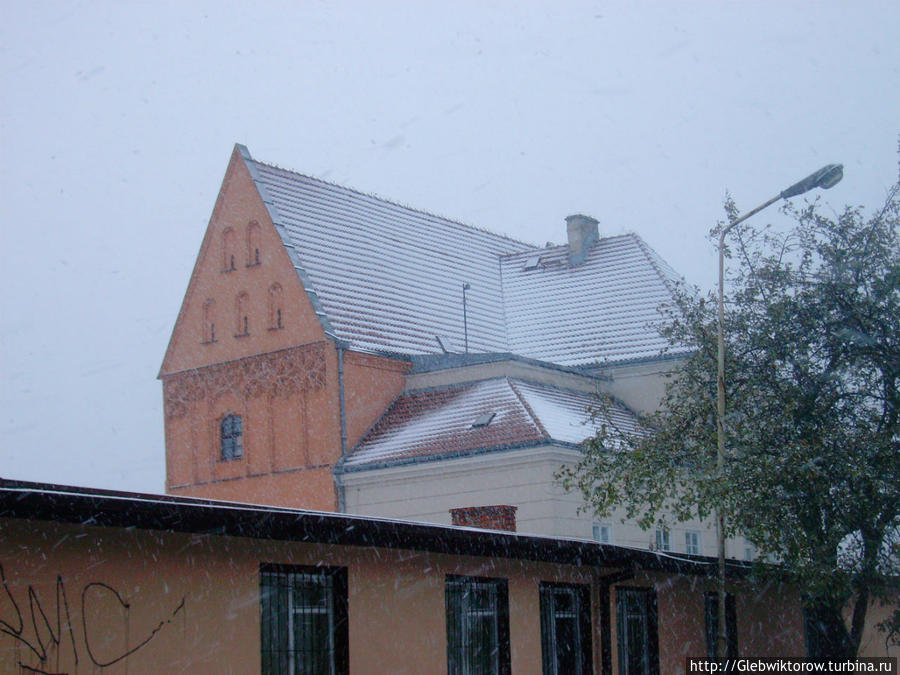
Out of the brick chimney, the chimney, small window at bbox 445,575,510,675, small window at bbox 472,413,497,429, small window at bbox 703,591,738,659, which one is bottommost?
small window at bbox 703,591,738,659

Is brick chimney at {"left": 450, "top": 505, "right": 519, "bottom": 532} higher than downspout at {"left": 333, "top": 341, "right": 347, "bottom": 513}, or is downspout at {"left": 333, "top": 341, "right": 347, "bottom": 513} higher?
downspout at {"left": 333, "top": 341, "right": 347, "bottom": 513}

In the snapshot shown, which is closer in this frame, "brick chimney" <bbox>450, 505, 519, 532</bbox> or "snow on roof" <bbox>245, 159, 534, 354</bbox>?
"brick chimney" <bbox>450, 505, 519, 532</bbox>

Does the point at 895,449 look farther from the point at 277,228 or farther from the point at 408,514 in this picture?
the point at 277,228

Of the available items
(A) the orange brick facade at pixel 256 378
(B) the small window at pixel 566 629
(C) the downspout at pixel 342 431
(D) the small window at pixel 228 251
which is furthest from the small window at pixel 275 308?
(B) the small window at pixel 566 629

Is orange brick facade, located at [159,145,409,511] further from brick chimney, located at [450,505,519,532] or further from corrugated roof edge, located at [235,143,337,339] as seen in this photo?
brick chimney, located at [450,505,519,532]

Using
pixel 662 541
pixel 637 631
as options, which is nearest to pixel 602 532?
pixel 662 541

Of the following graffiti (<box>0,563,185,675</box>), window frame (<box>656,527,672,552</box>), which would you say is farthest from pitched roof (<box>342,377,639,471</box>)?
graffiti (<box>0,563,185,675</box>)

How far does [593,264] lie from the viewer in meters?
45.0

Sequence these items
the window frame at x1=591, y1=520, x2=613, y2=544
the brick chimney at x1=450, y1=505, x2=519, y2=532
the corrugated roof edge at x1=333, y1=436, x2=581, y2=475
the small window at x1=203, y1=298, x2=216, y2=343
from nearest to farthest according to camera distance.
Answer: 1. the brick chimney at x1=450, y1=505, x2=519, y2=532
2. the corrugated roof edge at x1=333, y1=436, x2=581, y2=475
3. the window frame at x1=591, y1=520, x2=613, y2=544
4. the small window at x1=203, y1=298, x2=216, y2=343

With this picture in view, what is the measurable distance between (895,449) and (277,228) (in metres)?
21.9

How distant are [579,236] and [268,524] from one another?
114 feet

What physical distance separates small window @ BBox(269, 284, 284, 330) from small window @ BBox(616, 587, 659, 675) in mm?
19174

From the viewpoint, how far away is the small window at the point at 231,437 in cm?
3753

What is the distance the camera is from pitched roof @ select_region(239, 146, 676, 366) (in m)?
38.0
